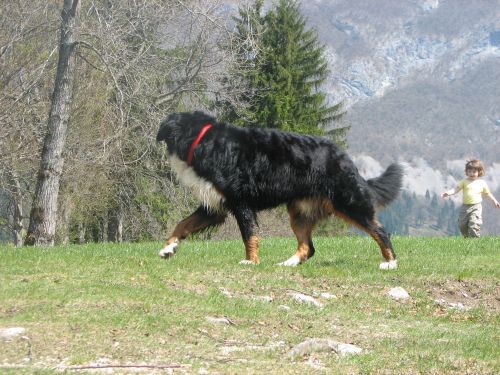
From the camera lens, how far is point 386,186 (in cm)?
1183

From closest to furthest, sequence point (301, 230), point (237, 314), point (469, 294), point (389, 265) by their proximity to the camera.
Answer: point (237, 314) < point (469, 294) < point (389, 265) < point (301, 230)

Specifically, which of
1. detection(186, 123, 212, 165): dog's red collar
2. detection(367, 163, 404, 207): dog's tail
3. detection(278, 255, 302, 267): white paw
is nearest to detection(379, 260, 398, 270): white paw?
detection(367, 163, 404, 207): dog's tail

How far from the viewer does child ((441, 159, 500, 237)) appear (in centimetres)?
1661

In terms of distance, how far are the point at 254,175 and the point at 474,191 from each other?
7.28m

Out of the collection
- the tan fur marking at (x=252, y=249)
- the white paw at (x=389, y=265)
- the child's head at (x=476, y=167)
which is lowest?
the white paw at (x=389, y=265)

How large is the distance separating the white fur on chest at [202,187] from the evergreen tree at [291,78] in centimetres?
3360

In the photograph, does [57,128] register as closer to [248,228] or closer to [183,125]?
[183,125]

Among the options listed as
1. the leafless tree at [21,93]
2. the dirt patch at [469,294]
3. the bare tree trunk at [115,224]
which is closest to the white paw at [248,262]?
the dirt patch at [469,294]

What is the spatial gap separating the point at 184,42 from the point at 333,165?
17.8m

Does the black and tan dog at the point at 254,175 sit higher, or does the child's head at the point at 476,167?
the child's head at the point at 476,167

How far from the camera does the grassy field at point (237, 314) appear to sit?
675 centimetres

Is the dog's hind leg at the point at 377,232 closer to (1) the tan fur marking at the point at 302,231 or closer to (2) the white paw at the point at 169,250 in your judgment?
(1) the tan fur marking at the point at 302,231

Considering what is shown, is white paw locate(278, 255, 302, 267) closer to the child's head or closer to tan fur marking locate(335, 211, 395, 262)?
tan fur marking locate(335, 211, 395, 262)

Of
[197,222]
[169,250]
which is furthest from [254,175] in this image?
[169,250]
